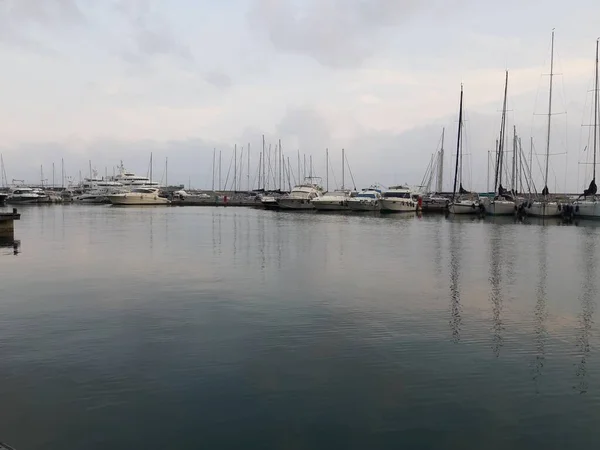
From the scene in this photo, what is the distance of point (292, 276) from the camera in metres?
23.5

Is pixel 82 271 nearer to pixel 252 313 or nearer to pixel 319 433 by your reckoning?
pixel 252 313

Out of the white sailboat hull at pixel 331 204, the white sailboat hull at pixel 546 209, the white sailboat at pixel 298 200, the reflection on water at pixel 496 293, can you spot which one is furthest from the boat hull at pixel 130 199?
the reflection on water at pixel 496 293

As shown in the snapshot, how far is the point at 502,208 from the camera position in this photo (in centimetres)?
7281

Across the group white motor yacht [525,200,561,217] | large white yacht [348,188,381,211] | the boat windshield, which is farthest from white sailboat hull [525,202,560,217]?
large white yacht [348,188,381,211]

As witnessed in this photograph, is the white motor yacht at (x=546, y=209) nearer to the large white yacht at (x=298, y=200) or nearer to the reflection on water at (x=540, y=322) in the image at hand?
the large white yacht at (x=298, y=200)

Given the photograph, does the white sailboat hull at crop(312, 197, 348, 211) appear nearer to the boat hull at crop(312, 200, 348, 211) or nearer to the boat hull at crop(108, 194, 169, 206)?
the boat hull at crop(312, 200, 348, 211)

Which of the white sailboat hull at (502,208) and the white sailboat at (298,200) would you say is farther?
the white sailboat at (298,200)

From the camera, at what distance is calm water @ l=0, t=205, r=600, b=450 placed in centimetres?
891

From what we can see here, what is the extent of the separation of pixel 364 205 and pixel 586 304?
68.2 m

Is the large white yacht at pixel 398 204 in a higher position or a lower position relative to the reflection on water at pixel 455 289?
higher

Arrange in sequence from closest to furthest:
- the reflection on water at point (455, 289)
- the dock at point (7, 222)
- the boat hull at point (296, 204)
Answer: the reflection on water at point (455, 289), the dock at point (7, 222), the boat hull at point (296, 204)

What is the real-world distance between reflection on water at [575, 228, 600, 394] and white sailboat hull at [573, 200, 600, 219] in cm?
3045

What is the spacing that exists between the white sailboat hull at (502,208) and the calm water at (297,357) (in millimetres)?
48242

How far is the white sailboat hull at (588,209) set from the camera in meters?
64.8
